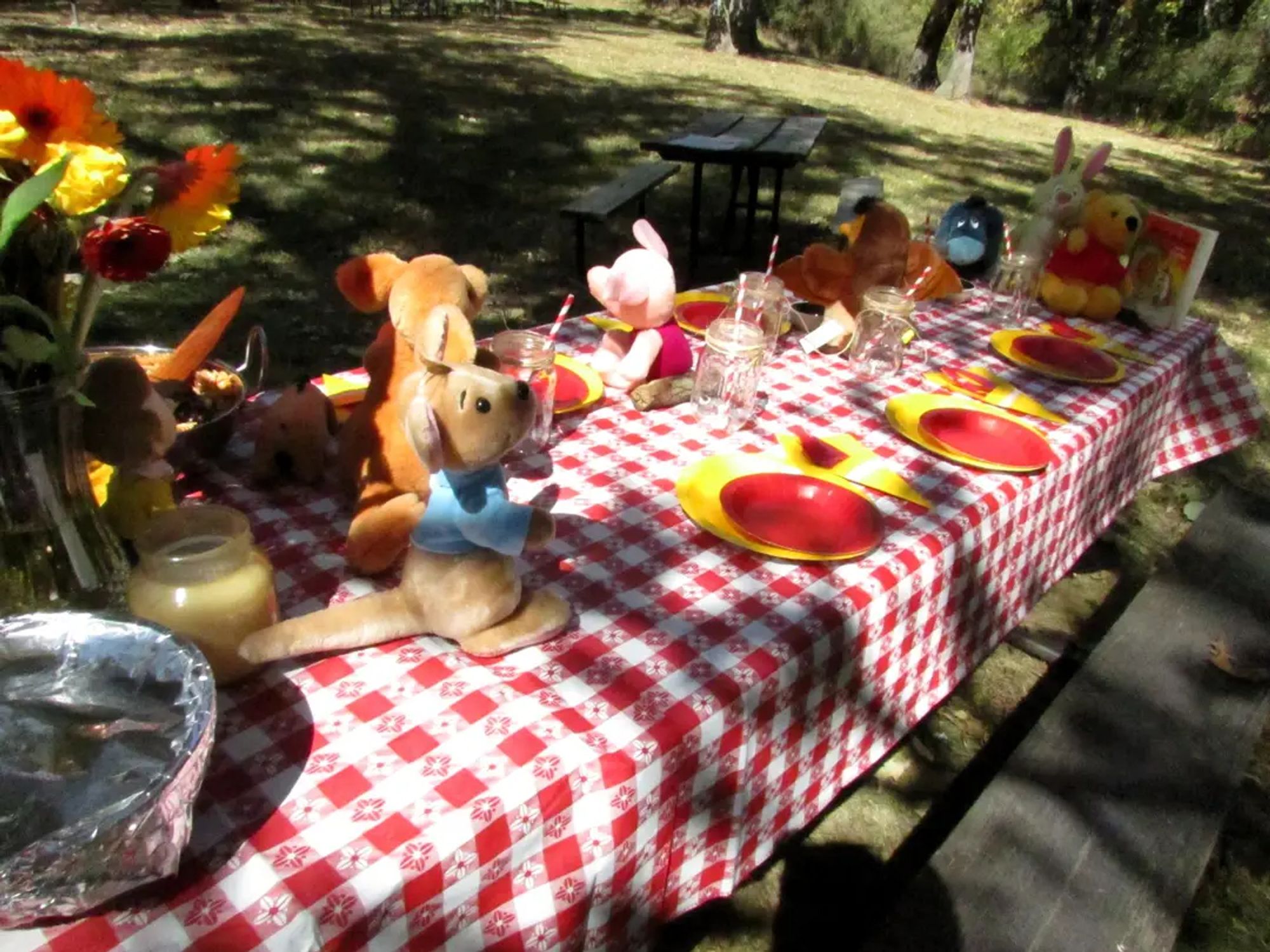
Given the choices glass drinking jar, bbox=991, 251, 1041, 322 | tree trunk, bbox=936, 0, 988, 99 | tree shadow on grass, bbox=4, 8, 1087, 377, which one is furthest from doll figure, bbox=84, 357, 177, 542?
tree trunk, bbox=936, 0, 988, 99

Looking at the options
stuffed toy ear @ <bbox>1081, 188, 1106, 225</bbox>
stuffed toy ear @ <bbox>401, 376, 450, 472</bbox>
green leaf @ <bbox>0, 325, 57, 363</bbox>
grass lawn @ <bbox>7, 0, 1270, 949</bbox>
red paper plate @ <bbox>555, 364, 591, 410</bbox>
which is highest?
green leaf @ <bbox>0, 325, 57, 363</bbox>

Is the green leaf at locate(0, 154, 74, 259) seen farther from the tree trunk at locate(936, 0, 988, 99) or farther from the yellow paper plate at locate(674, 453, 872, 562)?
the tree trunk at locate(936, 0, 988, 99)

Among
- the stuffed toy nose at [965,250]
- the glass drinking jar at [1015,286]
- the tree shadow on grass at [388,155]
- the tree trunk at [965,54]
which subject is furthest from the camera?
the tree trunk at [965,54]

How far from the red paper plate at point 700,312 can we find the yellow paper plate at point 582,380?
0.33 meters

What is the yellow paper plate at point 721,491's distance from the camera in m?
1.19

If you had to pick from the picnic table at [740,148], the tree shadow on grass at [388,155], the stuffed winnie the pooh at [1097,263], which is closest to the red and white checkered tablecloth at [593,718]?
the stuffed winnie the pooh at [1097,263]

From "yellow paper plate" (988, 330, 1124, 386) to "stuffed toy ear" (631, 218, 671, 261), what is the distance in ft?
2.93

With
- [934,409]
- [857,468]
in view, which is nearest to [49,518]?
[857,468]

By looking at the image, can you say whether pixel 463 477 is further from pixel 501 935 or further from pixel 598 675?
pixel 501 935

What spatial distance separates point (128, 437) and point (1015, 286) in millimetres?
1988

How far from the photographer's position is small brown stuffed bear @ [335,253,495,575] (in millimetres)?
1047

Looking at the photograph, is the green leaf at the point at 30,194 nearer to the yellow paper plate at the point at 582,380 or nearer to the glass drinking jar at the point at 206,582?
the glass drinking jar at the point at 206,582

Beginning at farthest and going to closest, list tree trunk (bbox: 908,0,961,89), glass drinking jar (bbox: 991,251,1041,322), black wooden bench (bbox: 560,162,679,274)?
tree trunk (bbox: 908,0,961,89) < black wooden bench (bbox: 560,162,679,274) < glass drinking jar (bbox: 991,251,1041,322)

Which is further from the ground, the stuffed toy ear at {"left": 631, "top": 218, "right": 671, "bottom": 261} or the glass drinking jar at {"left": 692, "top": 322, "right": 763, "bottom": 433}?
the stuffed toy ear at {"left": 631, "top": 218, "right": 671, "bottom": 261}
